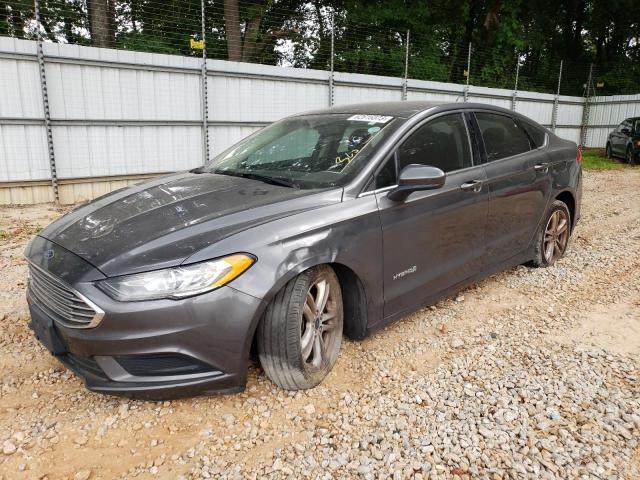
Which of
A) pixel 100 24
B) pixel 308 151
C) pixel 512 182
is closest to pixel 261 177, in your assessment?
pixel 308 151

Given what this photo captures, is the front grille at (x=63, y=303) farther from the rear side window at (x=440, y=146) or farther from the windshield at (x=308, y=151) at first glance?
the rear side window at (x=440, y=146)

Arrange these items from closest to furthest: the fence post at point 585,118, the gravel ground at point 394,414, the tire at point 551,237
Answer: the gravel ground at point 394,414, the tire at point 551,237, the fence post at point 585,118

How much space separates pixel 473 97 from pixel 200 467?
1506cm

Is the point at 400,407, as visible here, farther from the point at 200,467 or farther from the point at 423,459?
the point at 200,467

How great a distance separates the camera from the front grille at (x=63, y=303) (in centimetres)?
225

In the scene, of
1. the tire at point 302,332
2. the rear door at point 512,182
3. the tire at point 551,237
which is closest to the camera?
the tire at point 302,332

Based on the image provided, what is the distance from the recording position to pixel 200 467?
2189 millimetres

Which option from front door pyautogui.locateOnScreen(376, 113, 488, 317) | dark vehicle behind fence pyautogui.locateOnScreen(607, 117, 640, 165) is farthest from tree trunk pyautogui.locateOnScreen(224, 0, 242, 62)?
dark vehicle behind fence pyautogui.locateOnScreen(607, 117, 640, 165)

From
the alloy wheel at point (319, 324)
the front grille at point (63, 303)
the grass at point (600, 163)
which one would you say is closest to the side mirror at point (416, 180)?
the alloy wheel at point (319, 324)

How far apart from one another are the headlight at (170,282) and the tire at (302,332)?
1.10ft

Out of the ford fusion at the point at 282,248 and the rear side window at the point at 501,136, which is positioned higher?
the rear side window at the point at 501,136

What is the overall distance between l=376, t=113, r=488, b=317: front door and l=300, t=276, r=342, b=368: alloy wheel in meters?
0.37

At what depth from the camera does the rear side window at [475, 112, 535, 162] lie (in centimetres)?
390

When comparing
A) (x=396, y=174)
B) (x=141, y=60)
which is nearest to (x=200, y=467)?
(x=396, y=174)
